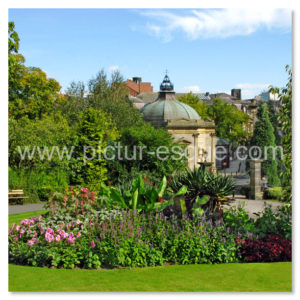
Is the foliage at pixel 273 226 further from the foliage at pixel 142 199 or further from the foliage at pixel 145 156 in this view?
the foliage at pixel 145 156

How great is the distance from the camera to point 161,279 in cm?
737

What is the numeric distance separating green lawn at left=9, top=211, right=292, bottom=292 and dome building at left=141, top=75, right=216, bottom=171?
3060 centimetres

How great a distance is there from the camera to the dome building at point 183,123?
1543 inches

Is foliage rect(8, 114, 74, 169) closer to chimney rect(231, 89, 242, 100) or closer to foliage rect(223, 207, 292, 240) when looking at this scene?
foliage rect(223, 207, 292, 240)

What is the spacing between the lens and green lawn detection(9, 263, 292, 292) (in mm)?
6996

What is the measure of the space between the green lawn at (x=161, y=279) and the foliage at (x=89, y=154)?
46.5 ft

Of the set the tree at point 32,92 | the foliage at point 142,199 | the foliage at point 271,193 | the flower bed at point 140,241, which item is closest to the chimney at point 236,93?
the tree at point 32,92

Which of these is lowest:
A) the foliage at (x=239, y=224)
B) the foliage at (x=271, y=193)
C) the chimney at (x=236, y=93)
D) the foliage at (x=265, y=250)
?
the foliage at (x=271, y=193)

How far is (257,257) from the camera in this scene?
8.71 m

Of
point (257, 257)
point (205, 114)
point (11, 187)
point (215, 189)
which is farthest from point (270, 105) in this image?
point (257, 257)

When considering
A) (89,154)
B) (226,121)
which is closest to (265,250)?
(89,154)

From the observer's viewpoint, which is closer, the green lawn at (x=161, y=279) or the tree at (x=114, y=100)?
the green lawn at (x=161, y=279)

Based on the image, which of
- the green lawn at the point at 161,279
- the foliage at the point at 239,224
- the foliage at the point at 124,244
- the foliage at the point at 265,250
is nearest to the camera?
the green lawn at the point at 161,279

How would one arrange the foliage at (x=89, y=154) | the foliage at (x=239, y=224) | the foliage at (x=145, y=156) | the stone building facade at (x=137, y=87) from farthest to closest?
1. the stone building facade at (x=137, y=87)
2. the foliage at (x=89, y=154)
3. the foliage at (x=145, y=156)
4. the foliage at (x=239, y=224)
